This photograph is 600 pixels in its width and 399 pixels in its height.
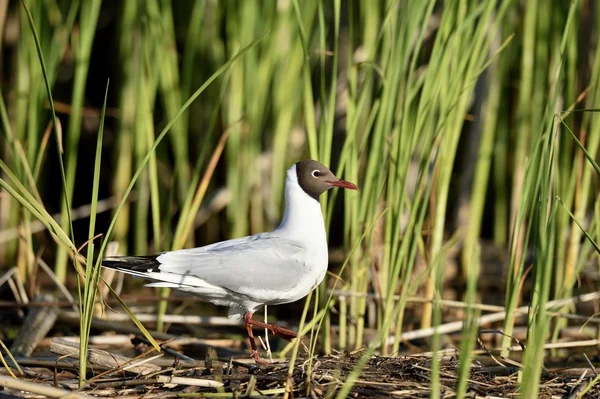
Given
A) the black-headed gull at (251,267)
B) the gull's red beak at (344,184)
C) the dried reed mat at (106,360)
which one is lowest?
the dried reed mat at (106,360)

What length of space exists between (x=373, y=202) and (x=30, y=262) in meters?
2.24

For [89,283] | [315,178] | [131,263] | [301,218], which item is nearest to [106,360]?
[131,263]

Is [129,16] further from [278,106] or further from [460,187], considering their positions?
[460,187]

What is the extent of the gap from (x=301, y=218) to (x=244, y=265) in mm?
460

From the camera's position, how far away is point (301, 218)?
458cm

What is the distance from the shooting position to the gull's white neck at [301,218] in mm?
4520

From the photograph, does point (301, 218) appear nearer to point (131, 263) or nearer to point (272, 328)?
point (272, 328)

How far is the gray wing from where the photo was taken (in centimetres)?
423

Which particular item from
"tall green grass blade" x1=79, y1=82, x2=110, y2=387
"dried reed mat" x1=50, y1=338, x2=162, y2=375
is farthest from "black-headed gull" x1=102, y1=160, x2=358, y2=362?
"tall green grass blade" x1=79, y1=82, x2=110, y2=387

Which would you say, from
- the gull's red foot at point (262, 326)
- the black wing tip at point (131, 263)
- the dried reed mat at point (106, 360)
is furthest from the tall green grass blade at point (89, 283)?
the gull's red foot at point (262, 326)

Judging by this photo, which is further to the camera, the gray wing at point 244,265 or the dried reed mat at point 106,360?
the gray wing at point 244,265

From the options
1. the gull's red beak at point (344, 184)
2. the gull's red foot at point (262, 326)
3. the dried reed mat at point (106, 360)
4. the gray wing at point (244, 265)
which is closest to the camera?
the dried reed mat at point (106, 360)

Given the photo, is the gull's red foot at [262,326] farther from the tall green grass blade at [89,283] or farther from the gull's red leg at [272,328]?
the tall green grass blade at [89,283]

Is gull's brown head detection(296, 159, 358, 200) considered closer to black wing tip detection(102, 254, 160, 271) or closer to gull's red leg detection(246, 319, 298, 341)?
gull's red leg detection(246, 319, 298, 341)
